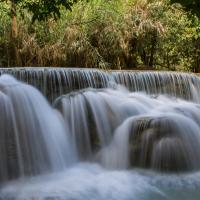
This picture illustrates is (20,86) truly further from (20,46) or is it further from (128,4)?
(128,4)

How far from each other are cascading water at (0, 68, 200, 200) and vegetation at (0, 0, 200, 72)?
3541mm

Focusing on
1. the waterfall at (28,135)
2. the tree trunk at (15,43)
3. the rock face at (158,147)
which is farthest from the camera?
the tree trunk at (15,43)

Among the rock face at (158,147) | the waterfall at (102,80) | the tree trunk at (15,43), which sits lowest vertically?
the rock face at (158,147)

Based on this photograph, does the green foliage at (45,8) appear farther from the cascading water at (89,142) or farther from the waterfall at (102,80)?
the waterfall at (102,80)

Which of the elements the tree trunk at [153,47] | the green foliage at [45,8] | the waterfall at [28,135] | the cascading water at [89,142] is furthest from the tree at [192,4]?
the tree trunk at [153,47]

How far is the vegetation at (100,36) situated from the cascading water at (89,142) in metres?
3.54

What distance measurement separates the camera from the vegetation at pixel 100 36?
1356 centimetres

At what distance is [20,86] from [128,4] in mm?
9140

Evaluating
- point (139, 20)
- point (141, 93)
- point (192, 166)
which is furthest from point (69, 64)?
point (192, 166)

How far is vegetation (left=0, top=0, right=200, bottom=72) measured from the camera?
13.6 m

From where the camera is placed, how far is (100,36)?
14938 millimetres

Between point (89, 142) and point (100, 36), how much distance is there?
7.22m

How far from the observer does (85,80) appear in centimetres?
971

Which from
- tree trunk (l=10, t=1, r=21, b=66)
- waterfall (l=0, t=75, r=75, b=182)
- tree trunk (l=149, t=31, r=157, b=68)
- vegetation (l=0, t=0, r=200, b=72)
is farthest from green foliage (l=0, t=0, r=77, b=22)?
tree trunk (l=149, t=31, r=157, b=68)
